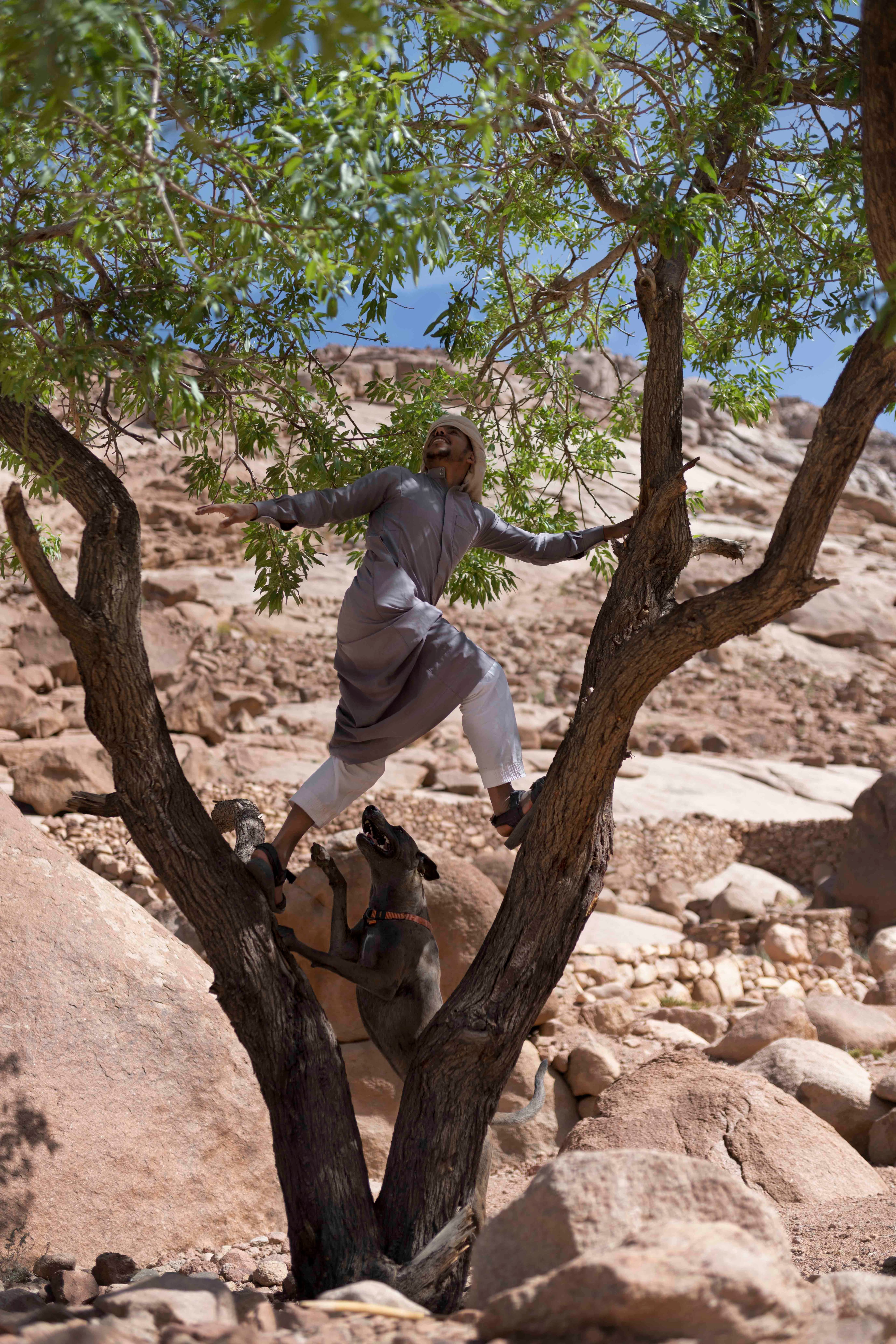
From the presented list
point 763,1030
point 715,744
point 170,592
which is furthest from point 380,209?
point 170,592

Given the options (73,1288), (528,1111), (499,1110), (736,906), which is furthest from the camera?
(736,906)

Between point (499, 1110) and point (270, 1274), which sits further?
point (499, 1110)

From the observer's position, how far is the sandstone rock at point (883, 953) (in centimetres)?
874

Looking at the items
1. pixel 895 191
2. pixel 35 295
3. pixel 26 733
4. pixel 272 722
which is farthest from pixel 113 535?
pixel 272 722

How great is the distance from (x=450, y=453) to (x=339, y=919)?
1746mm

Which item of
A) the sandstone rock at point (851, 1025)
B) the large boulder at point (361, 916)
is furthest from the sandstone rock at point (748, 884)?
the large boulder at point (361, 916)

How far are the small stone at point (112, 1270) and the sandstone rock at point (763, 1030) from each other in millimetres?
3964

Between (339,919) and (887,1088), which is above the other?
(339,919)

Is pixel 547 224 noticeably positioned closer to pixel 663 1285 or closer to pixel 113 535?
pixel 113 535

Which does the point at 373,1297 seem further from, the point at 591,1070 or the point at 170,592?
the point at 170,592

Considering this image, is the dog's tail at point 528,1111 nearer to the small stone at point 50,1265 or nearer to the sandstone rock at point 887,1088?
the small stone at point 50,1265

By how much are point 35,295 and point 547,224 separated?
259 centimetres

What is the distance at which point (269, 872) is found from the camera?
356 cm

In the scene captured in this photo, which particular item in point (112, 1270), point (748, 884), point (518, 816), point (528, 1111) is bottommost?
point (112, 1270)
